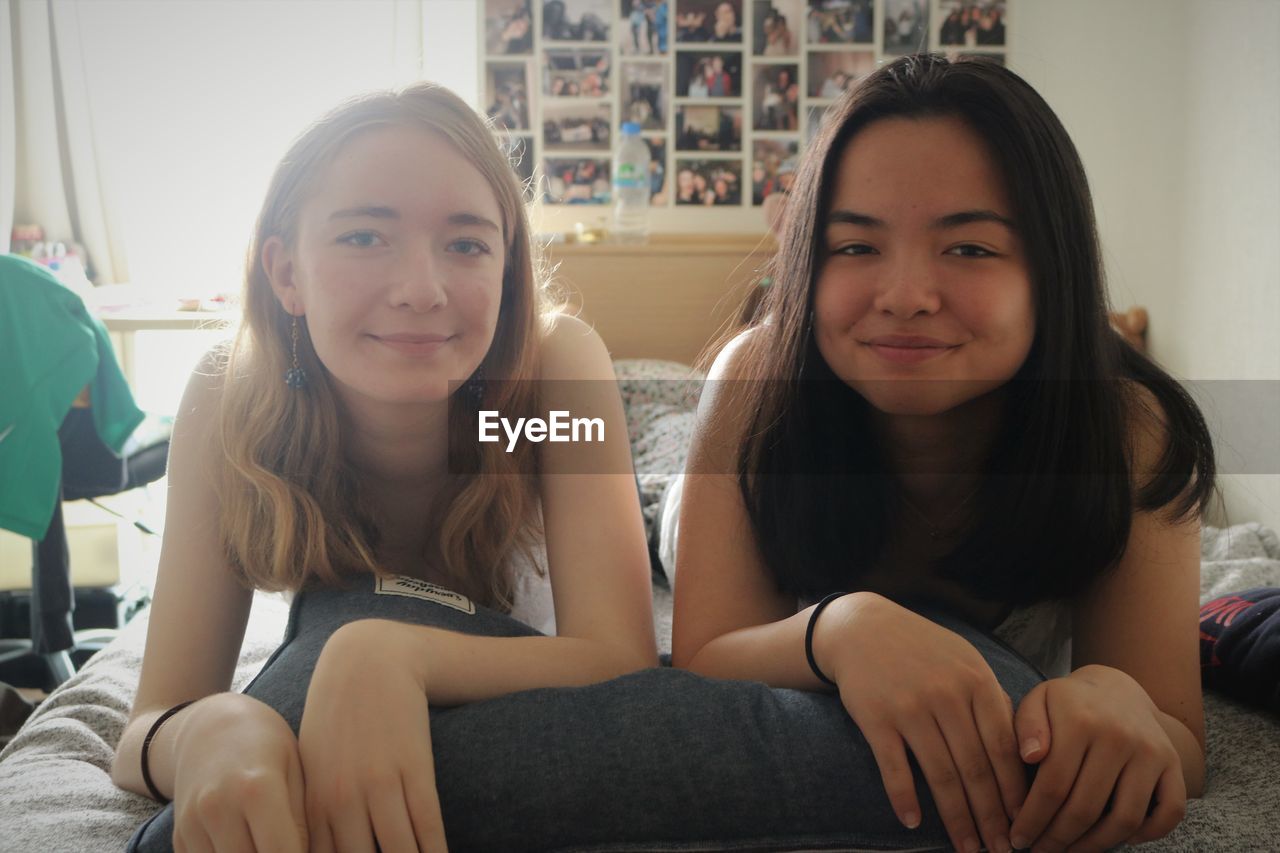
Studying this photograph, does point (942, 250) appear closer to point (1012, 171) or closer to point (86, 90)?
point (1012, 171)

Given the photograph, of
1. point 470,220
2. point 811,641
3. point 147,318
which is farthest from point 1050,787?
point 147,318

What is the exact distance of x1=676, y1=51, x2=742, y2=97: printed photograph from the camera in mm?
2902

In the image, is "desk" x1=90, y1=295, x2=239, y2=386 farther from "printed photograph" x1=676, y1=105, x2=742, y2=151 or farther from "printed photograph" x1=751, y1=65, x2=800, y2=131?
"printed photograph" x1=751, y1=65, x2=800, y2=131

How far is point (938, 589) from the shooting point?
3.16ft

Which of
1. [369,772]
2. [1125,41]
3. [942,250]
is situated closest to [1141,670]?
[942,250]

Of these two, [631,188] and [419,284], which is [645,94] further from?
[419,284]

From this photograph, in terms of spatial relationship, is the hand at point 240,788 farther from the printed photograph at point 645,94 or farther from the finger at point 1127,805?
the printed photograph at point 645,94

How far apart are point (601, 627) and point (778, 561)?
0.16 meters

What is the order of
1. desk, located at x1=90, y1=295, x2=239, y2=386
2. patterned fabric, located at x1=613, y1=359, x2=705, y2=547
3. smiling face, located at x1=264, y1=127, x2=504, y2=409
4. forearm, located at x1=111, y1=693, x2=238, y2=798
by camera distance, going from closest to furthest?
forearm, located at x1=111, y1=693, x2=238, y2=798 < smiling face, located at x1=264, y1=127, x2=504, y2=409 < patterned fabric, located at x1=613, y1=359, x2=705, y2=547 < desk, located at x1=90, y1=295, x2=239, y2=386

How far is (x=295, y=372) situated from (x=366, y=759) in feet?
1.64

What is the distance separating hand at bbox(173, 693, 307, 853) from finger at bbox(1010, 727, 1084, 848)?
0.40m

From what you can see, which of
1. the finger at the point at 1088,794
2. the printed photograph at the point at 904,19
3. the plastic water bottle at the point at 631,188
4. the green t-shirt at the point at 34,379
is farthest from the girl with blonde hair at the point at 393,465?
the printed photograph at the point at 904,19

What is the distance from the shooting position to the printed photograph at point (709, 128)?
9.61ft

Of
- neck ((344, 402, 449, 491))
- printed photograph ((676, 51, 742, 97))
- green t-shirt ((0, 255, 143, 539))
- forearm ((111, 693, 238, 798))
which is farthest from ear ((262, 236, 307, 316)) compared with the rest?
printed photograph ((676, 51, 742, 97))
